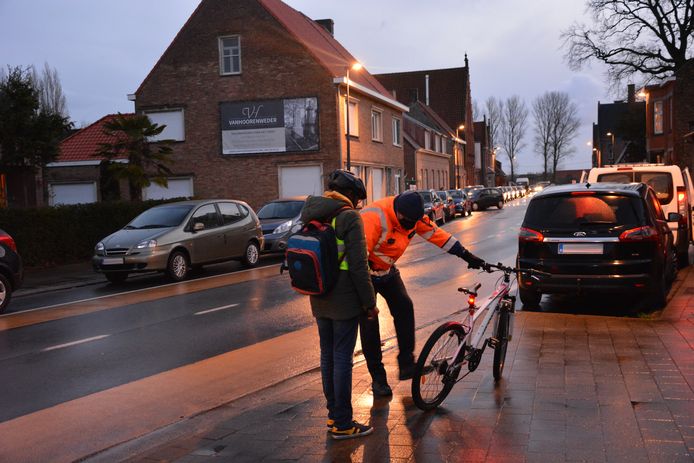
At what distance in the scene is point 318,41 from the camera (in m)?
35.0

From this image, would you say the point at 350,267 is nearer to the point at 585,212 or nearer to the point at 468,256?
the point at 468,256

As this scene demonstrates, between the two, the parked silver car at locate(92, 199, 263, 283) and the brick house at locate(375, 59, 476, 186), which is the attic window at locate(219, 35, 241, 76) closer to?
the parked silver car at locate(92, 199, 263, 283)

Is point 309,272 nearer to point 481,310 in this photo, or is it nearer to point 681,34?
point 481,310

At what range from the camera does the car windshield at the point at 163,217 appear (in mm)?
15352

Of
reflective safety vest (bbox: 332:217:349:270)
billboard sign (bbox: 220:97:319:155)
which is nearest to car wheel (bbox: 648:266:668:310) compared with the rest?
reflective safety vest (bbox: 332:217:349:270)

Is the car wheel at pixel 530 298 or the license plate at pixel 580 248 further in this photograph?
the car wheel at pixel 530 298

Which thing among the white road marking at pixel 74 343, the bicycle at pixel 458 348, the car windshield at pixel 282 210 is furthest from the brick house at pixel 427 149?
the bicycle at pixel 458 348

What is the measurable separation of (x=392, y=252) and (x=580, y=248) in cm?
399

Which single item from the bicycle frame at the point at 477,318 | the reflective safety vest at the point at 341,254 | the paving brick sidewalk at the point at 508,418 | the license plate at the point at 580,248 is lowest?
the paving brick sidewalk at the point at 508,418

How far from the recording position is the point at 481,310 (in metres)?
5.46

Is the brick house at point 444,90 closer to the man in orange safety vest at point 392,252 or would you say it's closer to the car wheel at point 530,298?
the car wheel at point 530,298

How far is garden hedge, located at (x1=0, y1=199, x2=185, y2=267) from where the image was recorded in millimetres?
17234

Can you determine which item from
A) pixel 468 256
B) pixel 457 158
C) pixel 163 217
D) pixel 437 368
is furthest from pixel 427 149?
pixel 437 368

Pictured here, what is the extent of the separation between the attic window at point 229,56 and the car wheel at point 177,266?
1900 cm
